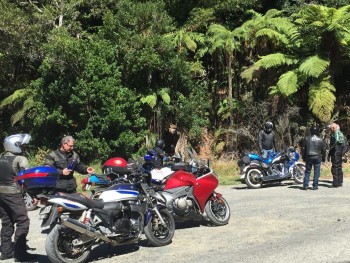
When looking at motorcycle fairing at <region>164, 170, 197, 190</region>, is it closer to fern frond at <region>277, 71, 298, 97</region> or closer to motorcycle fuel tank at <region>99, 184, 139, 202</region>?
motorcycle fuel tank at <region>99, 184, 139, 202</region>

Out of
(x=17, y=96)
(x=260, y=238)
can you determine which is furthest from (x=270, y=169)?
(x=17, y=96)

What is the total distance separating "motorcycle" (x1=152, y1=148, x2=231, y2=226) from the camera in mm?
7895

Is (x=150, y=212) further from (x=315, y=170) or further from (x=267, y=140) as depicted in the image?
(x=267, y=140)

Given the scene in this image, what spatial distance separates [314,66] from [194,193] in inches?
377

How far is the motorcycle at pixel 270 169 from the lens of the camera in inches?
520

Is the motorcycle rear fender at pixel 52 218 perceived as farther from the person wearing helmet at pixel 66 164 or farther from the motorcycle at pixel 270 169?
the motorcycle at pixel 270 169

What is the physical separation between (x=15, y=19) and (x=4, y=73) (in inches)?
158

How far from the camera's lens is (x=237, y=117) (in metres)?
18.8

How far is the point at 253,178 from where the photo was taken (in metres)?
13.2

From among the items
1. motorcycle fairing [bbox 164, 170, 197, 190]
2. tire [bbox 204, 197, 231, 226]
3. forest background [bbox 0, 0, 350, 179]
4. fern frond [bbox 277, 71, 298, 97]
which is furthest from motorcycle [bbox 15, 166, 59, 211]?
fern frond [bbox 277, 71, 298, 97]

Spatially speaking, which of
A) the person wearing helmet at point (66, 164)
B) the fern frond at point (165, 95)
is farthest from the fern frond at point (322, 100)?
the person wearing helmet at point (66, 164)

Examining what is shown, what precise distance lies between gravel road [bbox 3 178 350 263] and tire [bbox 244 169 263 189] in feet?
7.93

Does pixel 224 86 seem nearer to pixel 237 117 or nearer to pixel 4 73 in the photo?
pixel 237 117

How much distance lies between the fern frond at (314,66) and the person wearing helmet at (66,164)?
10.4m
